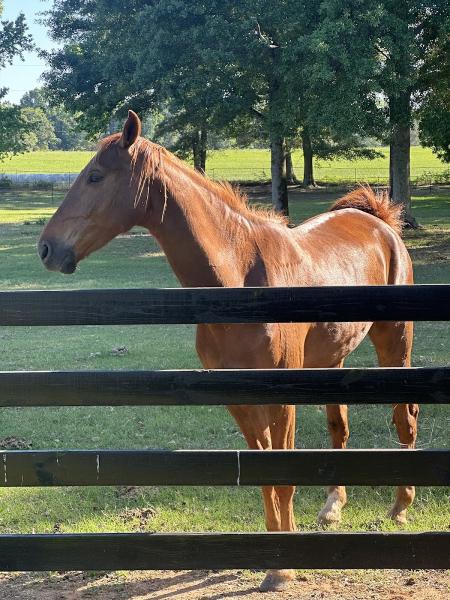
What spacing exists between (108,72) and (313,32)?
9.03 m

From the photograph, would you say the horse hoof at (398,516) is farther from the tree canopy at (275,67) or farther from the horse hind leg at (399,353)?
the tree canopy at (275,67)

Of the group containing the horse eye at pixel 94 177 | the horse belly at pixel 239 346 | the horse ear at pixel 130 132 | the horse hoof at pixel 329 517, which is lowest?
the horse hoof at pixel 329 517

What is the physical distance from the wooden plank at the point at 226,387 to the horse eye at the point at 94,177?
55.3 inches

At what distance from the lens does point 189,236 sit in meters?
4.28

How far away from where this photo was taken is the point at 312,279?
502cm

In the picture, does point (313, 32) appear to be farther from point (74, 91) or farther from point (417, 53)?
point (74, 91)

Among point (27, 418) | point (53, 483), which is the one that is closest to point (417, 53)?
point (27, 418)

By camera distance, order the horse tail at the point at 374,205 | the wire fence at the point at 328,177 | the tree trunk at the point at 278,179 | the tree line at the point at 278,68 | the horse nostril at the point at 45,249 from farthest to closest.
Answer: the wire fence at the point at 328,177 < the tree trunk at the point at 278,179 < the tree line at the point at 278,68 < the horse tail at the point at 374,205 < the horse nostril at the point at 45,249

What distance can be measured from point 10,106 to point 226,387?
41184 mm

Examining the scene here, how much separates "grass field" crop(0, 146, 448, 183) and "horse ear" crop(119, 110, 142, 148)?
131 feet

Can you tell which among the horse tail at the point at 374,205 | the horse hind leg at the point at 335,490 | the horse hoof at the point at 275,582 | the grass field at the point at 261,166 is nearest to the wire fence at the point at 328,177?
the grass field at the point at 261,166

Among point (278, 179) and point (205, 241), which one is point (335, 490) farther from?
point (278, 179)

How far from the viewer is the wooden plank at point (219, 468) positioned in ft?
10.7

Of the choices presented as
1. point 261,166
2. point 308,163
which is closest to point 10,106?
point 308,163
